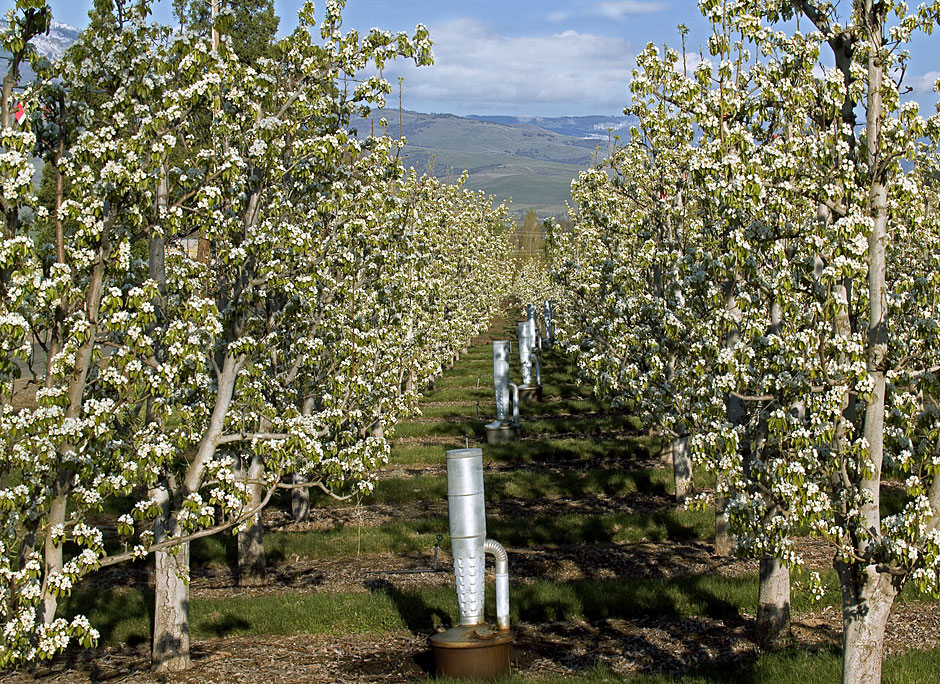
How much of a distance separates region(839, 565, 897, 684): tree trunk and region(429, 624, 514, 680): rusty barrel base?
411 cm

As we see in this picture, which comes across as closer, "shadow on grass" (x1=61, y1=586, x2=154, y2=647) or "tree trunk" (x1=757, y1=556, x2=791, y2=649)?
"tree trunk" (x1=757, y1=556, x2=791, y2=649)

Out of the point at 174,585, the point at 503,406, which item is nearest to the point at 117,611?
the point at 174,585

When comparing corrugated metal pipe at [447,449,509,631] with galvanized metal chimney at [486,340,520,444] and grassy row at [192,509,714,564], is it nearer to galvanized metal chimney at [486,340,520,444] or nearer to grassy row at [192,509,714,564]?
grassy row at [192,509,714,564]

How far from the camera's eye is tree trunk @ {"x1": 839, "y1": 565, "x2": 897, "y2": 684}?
7.99m

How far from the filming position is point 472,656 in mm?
10734

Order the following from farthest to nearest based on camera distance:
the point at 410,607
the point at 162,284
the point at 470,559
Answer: the point at 410,607 → the point at 470,559 → the point at 162,284

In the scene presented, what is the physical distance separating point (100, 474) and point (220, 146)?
5.04 metres

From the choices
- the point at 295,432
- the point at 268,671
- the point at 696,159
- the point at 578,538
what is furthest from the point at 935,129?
the point at 578,538

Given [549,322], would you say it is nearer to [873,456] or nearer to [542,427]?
[542,427]

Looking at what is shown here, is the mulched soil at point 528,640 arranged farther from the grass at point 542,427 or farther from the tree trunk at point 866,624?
the grass at point 542,427

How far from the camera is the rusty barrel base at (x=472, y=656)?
10719 millimetres

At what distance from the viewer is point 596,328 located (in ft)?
68.4

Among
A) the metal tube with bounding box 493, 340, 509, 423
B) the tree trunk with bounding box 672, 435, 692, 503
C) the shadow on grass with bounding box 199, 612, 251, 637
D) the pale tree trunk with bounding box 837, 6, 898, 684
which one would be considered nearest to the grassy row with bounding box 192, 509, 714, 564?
the tree trunk with bounding box 672, 435, 692, 503

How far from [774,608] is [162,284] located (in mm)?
8694
